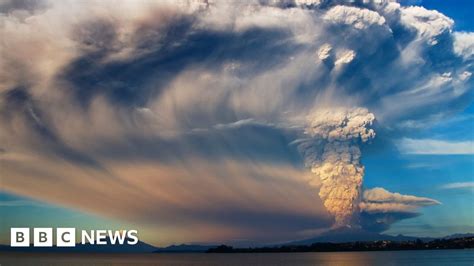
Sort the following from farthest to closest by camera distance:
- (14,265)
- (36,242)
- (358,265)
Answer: (14,265)
(358,265)
(36,242)

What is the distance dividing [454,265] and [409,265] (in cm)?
924

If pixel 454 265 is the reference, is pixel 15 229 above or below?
above

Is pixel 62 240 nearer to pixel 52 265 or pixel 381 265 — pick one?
pixel 381 265

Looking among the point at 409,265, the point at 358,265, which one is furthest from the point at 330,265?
the point at 409,265

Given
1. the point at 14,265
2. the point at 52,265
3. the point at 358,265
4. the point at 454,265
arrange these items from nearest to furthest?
1. the point at 454,265
2. the point at 358,265
3. the point at 14,265
4. the point at 52,265

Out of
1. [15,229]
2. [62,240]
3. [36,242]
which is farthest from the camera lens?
[15,229]

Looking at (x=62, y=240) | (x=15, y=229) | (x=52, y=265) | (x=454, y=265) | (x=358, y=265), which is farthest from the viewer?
(x=52, y=265)

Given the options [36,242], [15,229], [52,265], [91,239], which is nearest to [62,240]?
[91,239]

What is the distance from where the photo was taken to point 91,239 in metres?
49.3

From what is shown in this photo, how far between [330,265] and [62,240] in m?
82.8

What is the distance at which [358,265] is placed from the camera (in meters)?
116

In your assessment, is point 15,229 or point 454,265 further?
point 454,265

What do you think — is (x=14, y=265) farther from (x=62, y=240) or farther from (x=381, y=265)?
(x=62, y=240)

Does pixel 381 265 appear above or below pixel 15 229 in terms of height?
below
